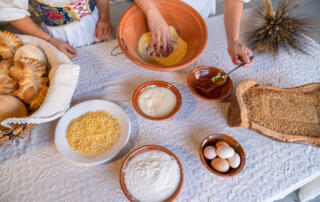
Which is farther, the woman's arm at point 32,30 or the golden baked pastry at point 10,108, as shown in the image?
the woman's arm at point 32,30

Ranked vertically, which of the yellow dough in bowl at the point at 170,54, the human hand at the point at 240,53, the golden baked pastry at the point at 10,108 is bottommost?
the golden baked pastry at the point at 10,108

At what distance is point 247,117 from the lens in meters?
0.67

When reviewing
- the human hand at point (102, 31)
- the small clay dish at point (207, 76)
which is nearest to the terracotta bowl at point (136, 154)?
the small clay dish at point (207, 76)

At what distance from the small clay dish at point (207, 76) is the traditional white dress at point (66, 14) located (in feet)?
1.72

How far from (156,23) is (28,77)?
52 cm

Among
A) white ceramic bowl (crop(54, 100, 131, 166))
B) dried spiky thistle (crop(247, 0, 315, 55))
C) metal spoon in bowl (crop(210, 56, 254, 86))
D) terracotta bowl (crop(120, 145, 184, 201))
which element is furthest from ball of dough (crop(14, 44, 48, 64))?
dried spiky thistle (crop(247, 0, 315, 55))

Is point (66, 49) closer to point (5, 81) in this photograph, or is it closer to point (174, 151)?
point (5, 81)

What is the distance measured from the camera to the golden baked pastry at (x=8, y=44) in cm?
71

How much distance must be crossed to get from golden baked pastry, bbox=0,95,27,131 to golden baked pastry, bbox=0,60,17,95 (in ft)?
0.16

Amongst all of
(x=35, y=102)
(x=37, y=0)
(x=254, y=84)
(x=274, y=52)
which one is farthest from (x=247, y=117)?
(x=37, y=0)

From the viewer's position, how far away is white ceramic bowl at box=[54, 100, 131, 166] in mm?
632

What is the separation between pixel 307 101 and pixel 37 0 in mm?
1230

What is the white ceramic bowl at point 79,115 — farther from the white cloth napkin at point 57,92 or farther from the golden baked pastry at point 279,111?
the golden baked pastry at point 279,111

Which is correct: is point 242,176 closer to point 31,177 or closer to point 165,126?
point 165,126
